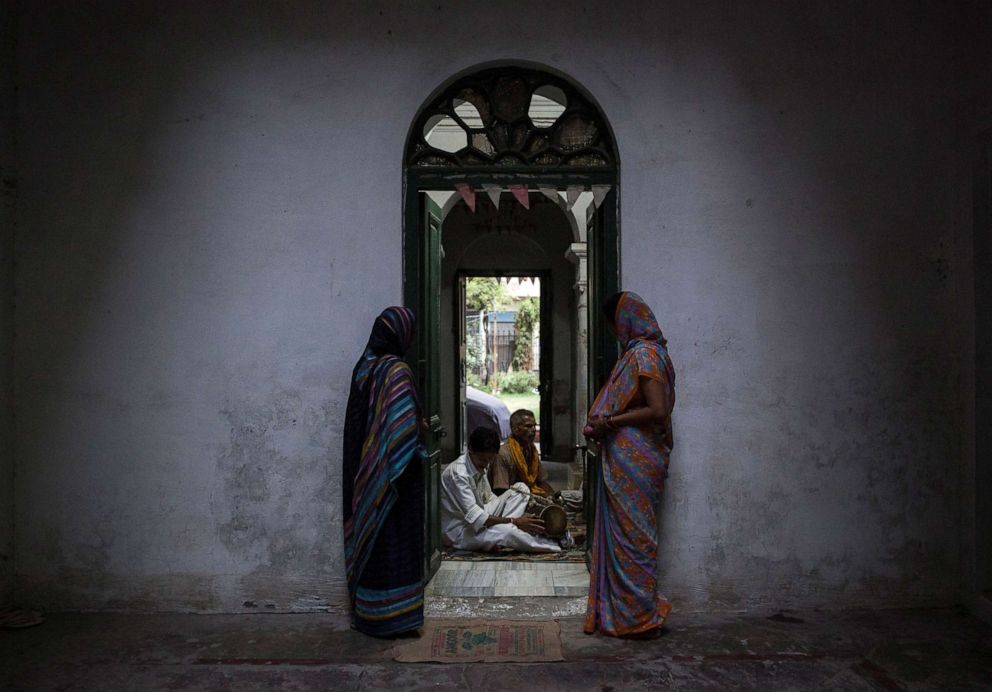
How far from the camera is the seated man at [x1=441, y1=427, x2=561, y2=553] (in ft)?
16.8

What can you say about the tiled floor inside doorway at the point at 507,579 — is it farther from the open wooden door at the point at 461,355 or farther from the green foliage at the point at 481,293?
the green foliage at the point at 481,293

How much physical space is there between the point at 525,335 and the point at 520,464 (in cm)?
1642

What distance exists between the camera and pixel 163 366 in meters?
4.16

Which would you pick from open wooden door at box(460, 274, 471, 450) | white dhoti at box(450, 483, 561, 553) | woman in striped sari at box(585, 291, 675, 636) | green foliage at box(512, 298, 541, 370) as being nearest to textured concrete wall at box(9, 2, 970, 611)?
woman in striped sari at box(585, 291, 675, 636)

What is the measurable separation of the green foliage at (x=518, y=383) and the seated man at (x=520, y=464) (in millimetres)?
15424

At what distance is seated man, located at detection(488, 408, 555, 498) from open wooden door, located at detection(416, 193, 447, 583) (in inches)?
60.8

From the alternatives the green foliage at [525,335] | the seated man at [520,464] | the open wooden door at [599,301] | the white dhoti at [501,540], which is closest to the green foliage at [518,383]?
the green foliage at [525,335]

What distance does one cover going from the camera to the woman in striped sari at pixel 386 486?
3.70m

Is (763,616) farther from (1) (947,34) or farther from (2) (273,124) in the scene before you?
(2) (273,124)

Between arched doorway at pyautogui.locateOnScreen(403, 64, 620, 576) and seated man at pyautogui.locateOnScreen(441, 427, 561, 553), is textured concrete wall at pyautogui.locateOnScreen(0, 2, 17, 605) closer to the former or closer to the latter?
arched doorway at pyautogui.locateOnScreen(403, 64, 620, 576)

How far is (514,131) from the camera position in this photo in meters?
4.37

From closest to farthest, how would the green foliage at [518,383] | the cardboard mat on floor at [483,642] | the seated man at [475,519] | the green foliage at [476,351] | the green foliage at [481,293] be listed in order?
the cardboard mat on floor at [483,642] < the seated man at [475,519] < the green foliage at [476,351] < the green foliage at [481,293] < the green foliage at [518,383]

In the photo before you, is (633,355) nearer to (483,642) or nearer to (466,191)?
(466,191)

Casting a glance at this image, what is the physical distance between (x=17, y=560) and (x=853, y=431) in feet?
15.2
